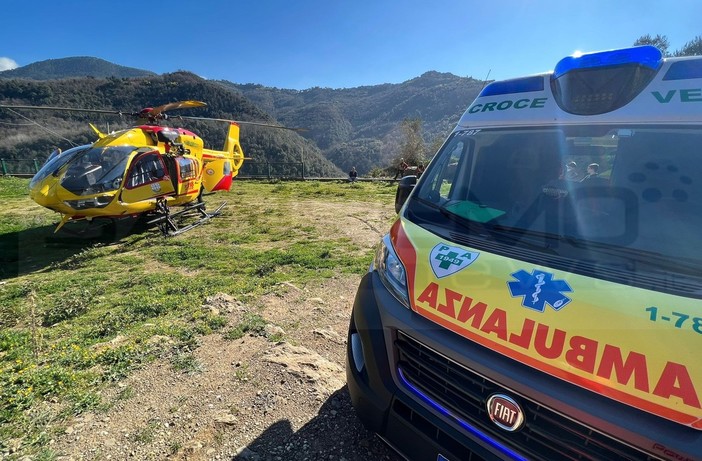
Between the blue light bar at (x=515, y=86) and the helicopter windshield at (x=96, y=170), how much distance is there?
814 centimetres

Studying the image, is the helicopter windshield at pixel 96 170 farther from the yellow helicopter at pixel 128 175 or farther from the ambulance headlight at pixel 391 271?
the ambulance headlight at pixel 391 271

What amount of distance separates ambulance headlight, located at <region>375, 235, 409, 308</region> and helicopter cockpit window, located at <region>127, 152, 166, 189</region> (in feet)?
26.7

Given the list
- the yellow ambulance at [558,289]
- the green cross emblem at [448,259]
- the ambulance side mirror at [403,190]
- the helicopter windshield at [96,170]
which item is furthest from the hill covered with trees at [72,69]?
the green cross emblem at [448,259]

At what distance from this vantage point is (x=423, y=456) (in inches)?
66.9

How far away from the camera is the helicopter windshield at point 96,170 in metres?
7.50

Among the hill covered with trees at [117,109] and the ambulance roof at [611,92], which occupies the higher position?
the hill covered with trees at [117,109]

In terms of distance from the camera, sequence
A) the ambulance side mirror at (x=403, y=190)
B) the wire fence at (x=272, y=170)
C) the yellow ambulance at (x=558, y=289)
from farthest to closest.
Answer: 1. the wire fence at (x=272, y=170)
2. the ambulance side mirror at (x=403, y=190)
3. the yellow ambulance at (x=558, y=289)

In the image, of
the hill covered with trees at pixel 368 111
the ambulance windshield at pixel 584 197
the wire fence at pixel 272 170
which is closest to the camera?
the ambulance windshield at pixel 584 197

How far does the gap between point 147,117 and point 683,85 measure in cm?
1102

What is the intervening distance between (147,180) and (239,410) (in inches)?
307

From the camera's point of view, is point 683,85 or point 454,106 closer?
point 683,85

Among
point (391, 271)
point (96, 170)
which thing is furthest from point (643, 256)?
point (96, 170)

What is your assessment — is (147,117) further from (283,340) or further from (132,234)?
(283,340)

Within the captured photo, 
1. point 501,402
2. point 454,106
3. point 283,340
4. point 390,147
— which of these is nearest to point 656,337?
point 501,402
